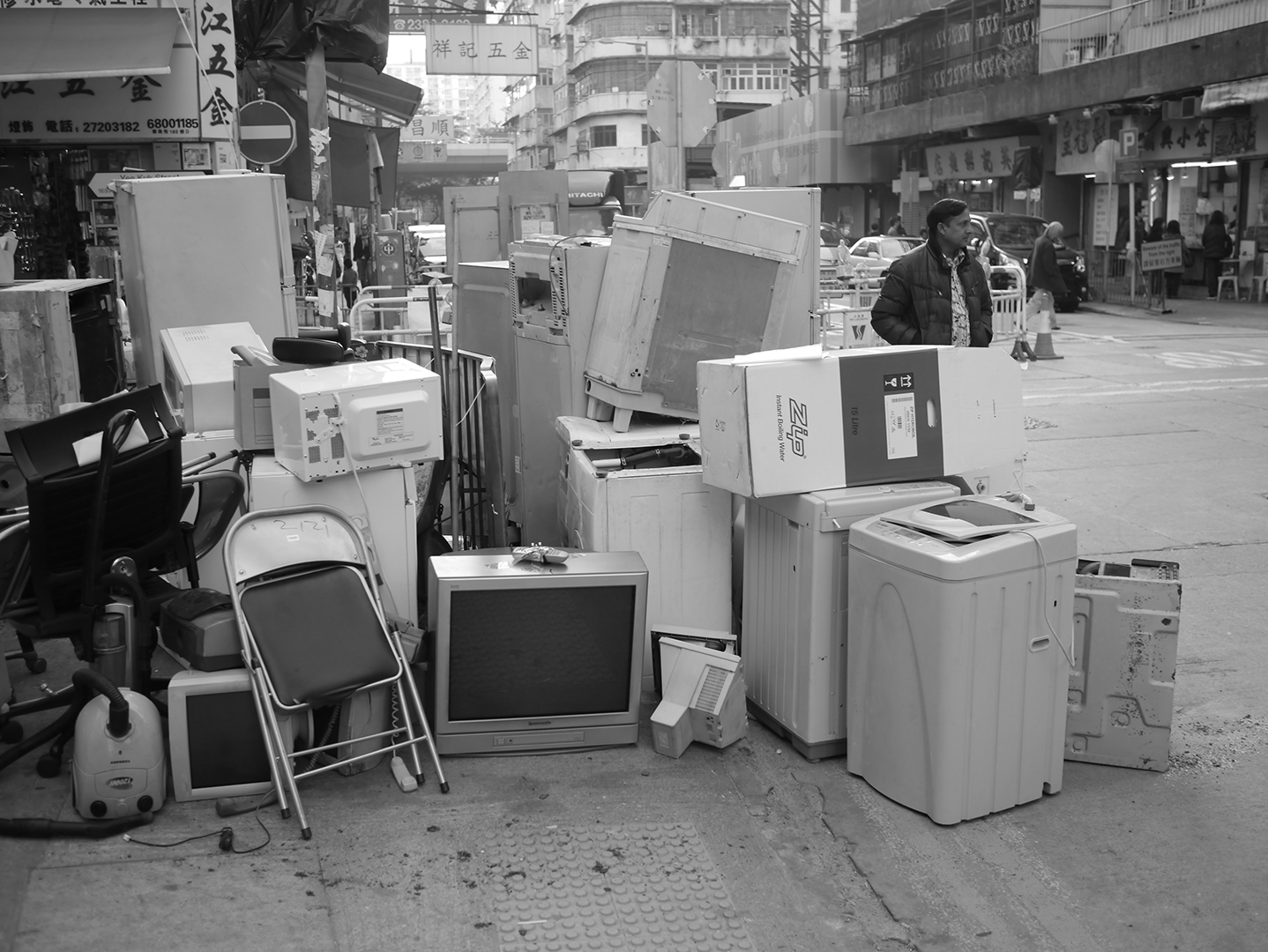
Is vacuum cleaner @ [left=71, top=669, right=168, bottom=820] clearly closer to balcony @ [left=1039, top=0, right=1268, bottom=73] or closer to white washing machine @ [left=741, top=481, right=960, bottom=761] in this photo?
white washing machine @ [left=741, top=481, right=960, bottom=761]

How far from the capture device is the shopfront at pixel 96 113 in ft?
30.8

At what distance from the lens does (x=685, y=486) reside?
17.0 ft

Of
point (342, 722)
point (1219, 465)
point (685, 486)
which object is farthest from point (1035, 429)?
point (342, 722)

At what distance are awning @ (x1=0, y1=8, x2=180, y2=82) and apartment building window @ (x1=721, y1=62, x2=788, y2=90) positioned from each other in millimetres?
76075

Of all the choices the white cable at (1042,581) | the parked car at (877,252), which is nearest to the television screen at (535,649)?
the white cable at (1042,581)

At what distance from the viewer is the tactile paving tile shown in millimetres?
3465

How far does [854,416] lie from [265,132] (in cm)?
747

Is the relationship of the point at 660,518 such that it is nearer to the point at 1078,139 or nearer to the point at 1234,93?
the point at 1234,93

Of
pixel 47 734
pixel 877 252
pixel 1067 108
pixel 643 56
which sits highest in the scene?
pixel 643 56

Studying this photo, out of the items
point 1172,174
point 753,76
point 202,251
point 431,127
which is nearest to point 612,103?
point 753,76

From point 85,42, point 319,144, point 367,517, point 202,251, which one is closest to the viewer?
point 367,517

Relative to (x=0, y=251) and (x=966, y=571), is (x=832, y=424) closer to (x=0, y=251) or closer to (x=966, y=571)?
(x=966, y=571)

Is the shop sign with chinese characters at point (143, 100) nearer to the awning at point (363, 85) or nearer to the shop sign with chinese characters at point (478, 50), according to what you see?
the awning at point (363, 85)

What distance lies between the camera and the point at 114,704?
3.94 m
